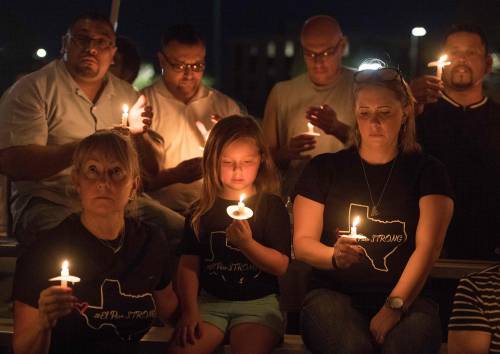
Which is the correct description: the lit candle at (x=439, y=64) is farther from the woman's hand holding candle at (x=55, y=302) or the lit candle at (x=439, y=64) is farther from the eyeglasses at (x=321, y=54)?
the woman's hand holding candle at (x=55, y=302)

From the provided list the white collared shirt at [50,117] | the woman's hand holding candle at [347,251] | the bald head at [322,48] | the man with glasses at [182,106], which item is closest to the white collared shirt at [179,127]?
the man with glasses at [182,106]

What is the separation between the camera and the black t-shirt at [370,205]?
4090 mm

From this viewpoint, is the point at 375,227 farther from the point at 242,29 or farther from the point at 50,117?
the point at 242,29

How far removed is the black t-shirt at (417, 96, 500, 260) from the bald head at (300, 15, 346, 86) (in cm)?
73

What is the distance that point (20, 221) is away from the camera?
5.04 meters

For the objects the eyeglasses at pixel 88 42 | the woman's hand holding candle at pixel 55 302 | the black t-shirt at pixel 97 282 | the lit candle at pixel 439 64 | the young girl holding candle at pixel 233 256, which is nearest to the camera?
the woman's hand holding candle at pixel 55 302

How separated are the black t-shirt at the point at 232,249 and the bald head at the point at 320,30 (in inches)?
67.4

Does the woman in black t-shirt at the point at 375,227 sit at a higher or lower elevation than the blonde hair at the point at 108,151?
lower

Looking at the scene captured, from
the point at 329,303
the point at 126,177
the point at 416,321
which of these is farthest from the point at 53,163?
the point at 416,321

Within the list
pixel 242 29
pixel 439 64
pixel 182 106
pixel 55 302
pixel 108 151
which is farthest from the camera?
pixel 242 29

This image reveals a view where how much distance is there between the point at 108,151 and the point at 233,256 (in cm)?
84

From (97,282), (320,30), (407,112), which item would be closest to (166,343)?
(97,282)

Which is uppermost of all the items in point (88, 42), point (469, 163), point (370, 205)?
point (88, 42)

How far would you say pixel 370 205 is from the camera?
4145 millimetres
